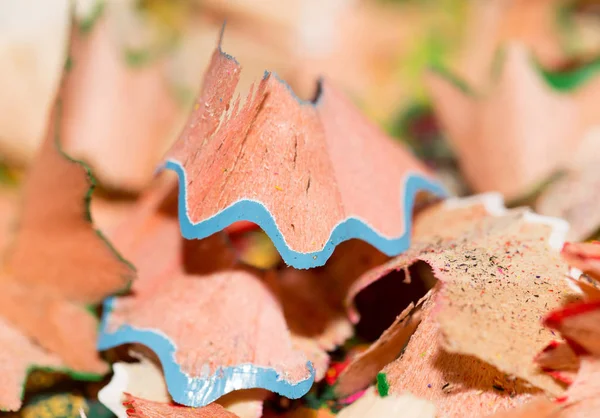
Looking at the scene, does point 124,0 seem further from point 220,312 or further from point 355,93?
point 220,312

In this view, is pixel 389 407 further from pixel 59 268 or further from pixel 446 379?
pixel 59 268

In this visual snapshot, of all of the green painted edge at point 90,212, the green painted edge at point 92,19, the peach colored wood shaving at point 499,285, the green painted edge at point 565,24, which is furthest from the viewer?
the green painted edge at point 565,24

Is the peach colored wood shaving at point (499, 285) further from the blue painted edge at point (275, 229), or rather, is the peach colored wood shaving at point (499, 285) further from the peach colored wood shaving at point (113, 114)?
the peach colored wood shaving at point (113, 114)

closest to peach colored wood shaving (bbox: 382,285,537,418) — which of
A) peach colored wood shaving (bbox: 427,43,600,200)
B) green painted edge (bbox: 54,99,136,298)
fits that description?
green painted edge (bbox: 54,99,136,298)

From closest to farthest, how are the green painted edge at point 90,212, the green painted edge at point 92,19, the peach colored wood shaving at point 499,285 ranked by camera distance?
the peach colored wood shaving at point 499,285 → the green painted edge at point 90,212 → the green painted edge at point 92,19

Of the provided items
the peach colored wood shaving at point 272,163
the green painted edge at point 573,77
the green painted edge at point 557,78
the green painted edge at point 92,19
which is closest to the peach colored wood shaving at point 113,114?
the green painted edge at point 92,19

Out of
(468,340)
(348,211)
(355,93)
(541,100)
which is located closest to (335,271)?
(348,211)

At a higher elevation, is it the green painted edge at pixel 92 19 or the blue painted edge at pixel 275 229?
the green painted edge at pixel 92 19
